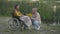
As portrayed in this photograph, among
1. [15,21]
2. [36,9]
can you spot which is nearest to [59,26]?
[36,9]

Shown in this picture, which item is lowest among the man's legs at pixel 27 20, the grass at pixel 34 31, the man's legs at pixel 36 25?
the grass at pixel 34 31

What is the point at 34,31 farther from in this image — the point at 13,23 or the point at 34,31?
the point at 13,23

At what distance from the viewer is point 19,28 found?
9438mm

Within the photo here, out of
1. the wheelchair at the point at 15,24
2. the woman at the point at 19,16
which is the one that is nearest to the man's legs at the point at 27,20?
the woman at the point at 19,16

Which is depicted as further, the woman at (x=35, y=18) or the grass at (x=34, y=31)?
the woman at (x=35, y=18)

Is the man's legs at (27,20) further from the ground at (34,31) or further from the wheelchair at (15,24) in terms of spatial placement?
the ground at (34,31)

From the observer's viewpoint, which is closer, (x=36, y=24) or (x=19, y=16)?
(x=19, y=16)

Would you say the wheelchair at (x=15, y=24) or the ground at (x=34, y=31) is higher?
the wheelchair at (x=15, y=24)

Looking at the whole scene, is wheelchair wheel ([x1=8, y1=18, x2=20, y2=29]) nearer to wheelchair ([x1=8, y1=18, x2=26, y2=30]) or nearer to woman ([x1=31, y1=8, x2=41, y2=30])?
wheelchair ([x1=8, y1=18, x2=26, y2=30])

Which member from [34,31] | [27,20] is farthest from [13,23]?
[34,31]

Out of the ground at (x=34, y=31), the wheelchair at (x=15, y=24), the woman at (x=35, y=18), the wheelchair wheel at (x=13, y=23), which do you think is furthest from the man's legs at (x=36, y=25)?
the wheelchair wheel at (x=13, y=23)

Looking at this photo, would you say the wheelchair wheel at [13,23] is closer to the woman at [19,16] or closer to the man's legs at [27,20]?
→ the woman at [19,16]

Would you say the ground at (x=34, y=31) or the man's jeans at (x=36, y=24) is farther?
the man's jeans at (x=36, y=24)

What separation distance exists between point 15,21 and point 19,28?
318 mm
